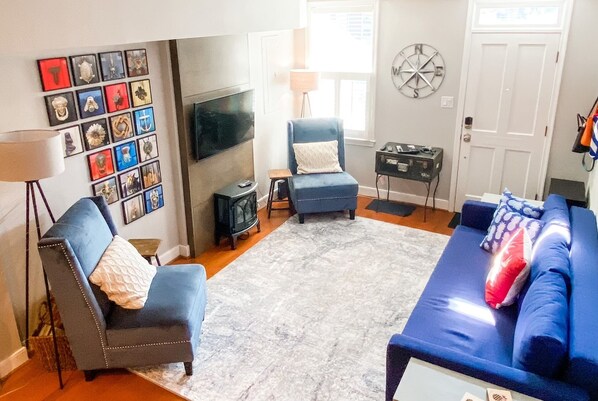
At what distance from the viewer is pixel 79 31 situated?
101 inches

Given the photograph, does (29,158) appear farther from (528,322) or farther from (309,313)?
(528,322)

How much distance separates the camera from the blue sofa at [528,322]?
203cm

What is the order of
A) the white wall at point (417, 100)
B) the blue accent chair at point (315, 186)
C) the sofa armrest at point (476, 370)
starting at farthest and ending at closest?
the blue accent chair at point (315, 186) → the white wall at point (417, 100) → the sofa armrest at point (476, 370)

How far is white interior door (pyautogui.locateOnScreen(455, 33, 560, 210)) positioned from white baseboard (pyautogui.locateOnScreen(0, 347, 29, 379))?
4470mm

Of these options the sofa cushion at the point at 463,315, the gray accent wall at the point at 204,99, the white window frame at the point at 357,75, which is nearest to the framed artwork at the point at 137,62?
the gray accent wall at the point at 204,99

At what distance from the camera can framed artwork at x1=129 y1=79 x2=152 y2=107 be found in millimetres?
3715

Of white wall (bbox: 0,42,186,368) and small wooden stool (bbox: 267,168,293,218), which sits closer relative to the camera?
white wall (bbox: 0,42,186,368)

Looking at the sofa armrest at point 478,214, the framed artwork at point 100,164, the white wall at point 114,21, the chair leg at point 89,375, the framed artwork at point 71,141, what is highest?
the white wall at point 114,21

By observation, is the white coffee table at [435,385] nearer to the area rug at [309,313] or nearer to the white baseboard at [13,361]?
the area rug at [309,313]

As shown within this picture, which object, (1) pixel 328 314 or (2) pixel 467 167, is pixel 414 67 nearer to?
(2) pixel 467 167


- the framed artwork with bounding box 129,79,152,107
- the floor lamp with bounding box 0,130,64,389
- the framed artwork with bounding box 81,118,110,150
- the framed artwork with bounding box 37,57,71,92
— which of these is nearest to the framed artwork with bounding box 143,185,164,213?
the framed artwork with bounding box 81,118,110,150

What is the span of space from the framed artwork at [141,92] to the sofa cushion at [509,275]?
292 centimetres

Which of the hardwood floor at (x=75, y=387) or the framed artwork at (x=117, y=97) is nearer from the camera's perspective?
the hardwood floor at (x=75, y=387)

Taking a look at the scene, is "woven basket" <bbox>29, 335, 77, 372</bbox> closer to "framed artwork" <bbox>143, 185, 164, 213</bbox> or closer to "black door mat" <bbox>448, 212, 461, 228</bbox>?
"framed artwork" <bbox>143, 185, 164, 213</bbox>
